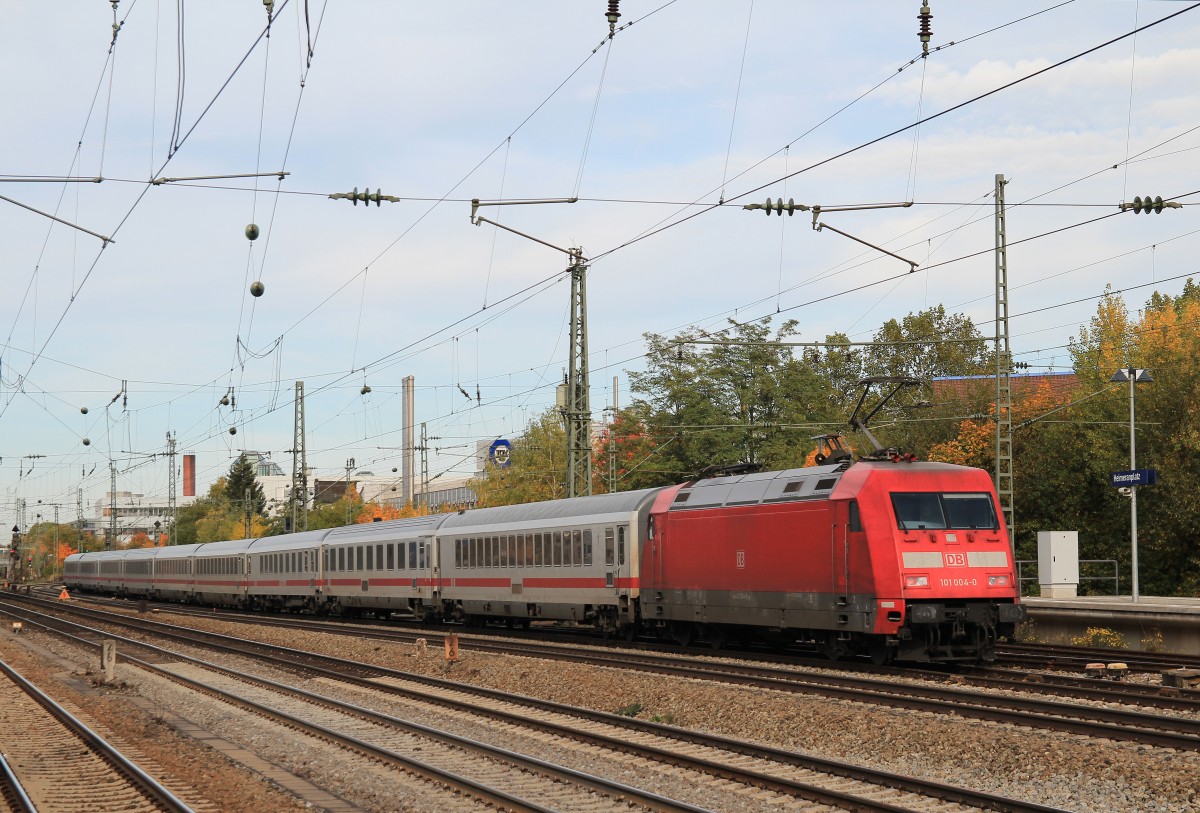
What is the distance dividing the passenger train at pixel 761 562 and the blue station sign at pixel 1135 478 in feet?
29.9

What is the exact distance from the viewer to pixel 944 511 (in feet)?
70.0

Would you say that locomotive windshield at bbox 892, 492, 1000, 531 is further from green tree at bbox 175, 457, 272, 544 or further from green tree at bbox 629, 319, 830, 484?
green tree at bbox 175, 457, 272, 544

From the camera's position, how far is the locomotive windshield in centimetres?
2086

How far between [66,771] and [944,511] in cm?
1404

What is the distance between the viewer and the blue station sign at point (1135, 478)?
2914cm

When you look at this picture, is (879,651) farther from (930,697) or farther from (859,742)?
(859,742)

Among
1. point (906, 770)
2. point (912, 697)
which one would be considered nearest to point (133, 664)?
point (912, 697)

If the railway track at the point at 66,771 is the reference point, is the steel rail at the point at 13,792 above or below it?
above

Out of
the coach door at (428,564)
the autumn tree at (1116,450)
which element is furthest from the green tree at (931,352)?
the coach door at (428,564)

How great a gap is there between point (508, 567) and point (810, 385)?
2788 cm

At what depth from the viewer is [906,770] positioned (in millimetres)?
12930

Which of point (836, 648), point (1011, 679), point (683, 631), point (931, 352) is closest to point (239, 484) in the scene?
point (931, 352)

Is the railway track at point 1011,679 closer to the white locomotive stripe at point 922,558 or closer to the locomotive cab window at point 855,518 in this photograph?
the white locomotive stripe at point 922,558

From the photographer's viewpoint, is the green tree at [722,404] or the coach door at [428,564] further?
the green tree at [722,404]
